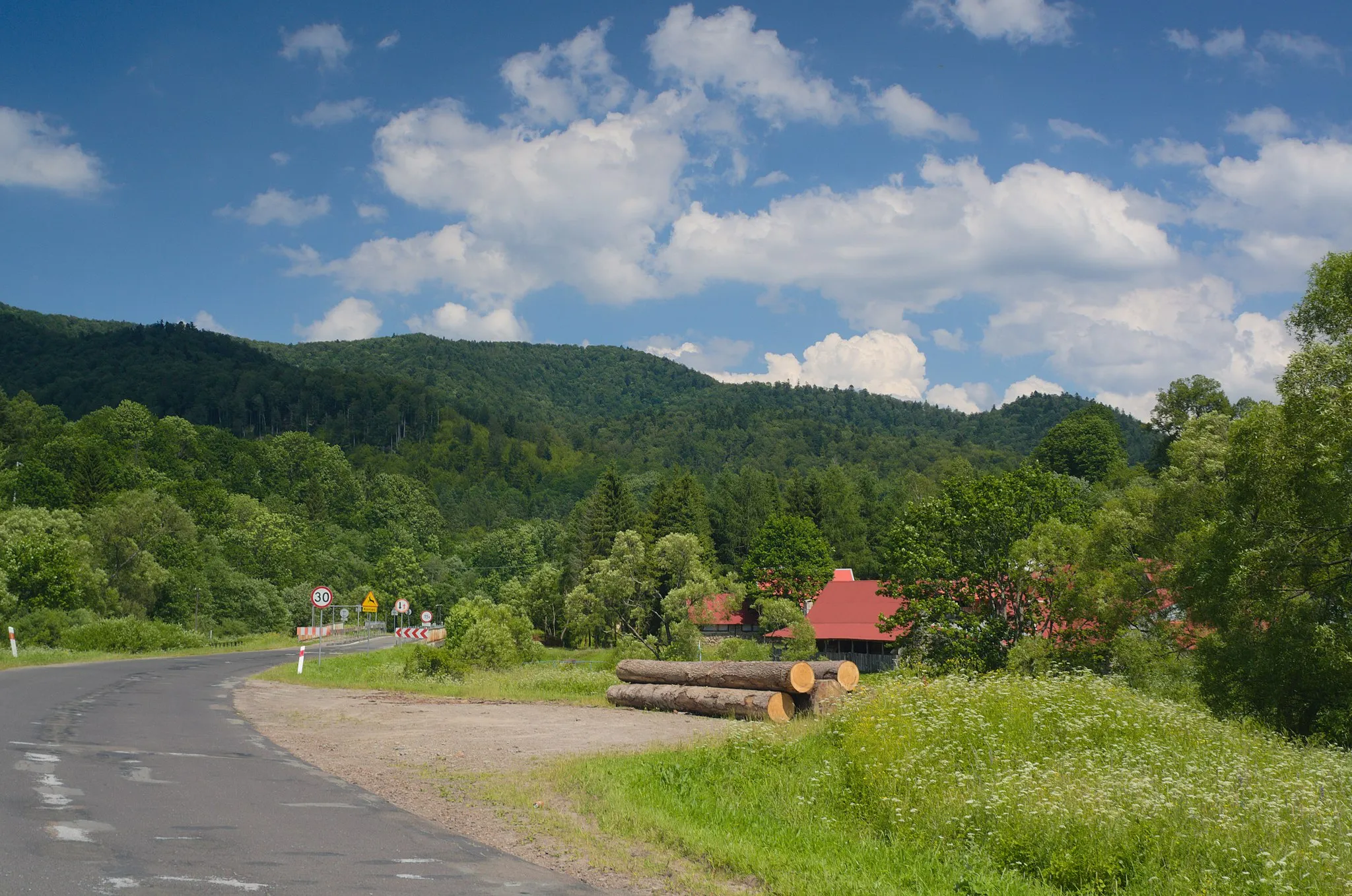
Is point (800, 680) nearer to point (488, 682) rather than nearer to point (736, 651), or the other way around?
point (488, 682)

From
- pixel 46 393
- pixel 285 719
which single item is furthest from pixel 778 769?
pixel 46 393

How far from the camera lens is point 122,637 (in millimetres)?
47000

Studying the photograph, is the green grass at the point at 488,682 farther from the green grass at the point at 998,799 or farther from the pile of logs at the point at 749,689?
the green grass at the point at 998,799

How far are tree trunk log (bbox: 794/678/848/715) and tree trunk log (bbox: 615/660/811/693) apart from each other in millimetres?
246

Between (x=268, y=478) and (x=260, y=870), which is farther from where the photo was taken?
(x=268, y=478)

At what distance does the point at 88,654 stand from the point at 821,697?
35545 mm

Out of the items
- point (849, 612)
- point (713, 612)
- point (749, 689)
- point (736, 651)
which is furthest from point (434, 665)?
point (849, 612)

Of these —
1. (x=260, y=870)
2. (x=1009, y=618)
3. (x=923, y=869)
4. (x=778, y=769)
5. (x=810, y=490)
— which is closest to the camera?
(x=260, y=870)

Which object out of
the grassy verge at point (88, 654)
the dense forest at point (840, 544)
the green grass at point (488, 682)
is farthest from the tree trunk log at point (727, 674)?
the grassy verge at point (88, 654)

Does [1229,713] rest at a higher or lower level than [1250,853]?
lower

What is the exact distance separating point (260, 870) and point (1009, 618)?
34.2 metres

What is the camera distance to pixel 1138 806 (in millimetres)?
8398

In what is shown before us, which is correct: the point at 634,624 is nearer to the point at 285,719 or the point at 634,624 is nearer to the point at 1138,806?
the point at 285,719

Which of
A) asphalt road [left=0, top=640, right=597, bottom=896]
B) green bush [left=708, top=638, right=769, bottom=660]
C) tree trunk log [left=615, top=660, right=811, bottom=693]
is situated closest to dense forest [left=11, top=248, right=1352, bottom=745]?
green bush [left=708, top=638, right=769, bottom=660]
